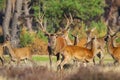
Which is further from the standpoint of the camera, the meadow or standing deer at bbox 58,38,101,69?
standing deer at bbox 58,38,101,69

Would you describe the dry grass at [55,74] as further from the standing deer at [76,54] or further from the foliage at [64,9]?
the foliage at [64,9]

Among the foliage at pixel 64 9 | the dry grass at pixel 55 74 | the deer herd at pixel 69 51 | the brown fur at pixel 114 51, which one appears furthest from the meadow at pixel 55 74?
the foliage at pixel 64 9

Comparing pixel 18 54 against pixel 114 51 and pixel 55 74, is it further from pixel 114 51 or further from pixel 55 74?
pixel 55 74

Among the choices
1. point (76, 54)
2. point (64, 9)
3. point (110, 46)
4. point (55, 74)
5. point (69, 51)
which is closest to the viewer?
point (55, 74)

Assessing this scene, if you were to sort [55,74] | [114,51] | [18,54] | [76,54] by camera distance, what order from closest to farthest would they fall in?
1. [55,74]
2. [76,54]
3. [114,51]
4. [18,54]

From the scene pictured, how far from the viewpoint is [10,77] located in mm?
18969

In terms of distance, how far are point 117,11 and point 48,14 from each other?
15.8 meters

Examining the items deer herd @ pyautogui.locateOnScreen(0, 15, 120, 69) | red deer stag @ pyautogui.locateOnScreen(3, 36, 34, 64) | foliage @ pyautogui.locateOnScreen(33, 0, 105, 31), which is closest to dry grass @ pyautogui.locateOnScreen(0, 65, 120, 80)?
deer herd @ pyautogui.locateOnScreen(0, 15, 120, 69)

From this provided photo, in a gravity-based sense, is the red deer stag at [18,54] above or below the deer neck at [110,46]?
below

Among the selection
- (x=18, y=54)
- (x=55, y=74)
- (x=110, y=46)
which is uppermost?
(x=110, y=46)

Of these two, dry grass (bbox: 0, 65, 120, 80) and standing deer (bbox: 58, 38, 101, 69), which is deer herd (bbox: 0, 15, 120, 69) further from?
dry grass (bbox: 0, 65, 120, 80)

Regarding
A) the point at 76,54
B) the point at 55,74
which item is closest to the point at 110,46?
the point at 76,54

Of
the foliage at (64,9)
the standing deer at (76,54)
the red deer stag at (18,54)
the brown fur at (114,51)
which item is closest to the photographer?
the standing deer at (76,54)

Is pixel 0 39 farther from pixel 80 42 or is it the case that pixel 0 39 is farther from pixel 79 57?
pixel 79 57
